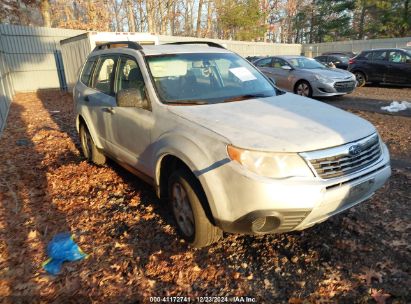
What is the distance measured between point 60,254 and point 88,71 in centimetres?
302

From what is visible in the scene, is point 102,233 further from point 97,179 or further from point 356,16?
point 356,16

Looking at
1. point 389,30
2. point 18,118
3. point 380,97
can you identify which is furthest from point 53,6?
point 389,30

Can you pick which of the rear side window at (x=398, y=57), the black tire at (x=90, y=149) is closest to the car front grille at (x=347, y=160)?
the black tire at (x=90, y=149)

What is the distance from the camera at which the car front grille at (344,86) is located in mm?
10574

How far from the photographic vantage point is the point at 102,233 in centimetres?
353

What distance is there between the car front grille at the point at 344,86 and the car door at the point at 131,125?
825cm

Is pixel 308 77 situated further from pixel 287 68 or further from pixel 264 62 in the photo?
pixel 264 62

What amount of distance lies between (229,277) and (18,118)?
892 centimetres

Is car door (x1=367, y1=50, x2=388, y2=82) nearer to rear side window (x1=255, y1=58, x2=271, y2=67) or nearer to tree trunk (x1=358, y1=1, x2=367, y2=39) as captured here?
rear side window (x1=255, y1=58, x2=271, y2=67)

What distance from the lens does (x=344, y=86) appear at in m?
10.7

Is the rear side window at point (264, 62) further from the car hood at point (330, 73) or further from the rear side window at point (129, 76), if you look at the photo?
the rear side window at point (129, 76)

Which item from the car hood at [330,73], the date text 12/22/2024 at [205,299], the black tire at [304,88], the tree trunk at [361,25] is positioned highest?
the tree trunk at [361,25]

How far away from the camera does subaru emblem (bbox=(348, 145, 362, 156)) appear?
266 centimetres

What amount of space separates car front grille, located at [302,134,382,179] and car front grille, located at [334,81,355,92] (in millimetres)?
8262
